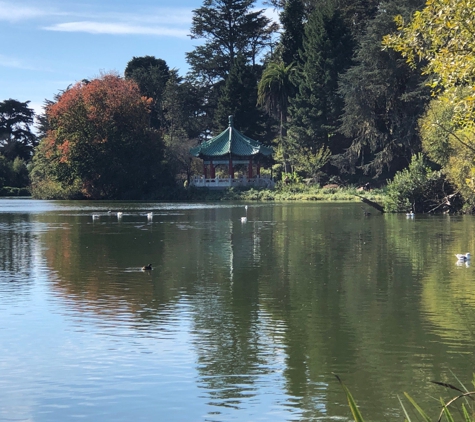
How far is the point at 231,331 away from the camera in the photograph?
1102cm

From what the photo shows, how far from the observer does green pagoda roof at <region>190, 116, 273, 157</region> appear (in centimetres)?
6412

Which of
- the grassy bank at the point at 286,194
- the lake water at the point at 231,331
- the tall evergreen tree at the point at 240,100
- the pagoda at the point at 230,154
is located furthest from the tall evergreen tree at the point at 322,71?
the lake water at the point at 231,331

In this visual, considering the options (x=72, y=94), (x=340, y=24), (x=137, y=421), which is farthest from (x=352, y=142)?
(x=137, y=421)

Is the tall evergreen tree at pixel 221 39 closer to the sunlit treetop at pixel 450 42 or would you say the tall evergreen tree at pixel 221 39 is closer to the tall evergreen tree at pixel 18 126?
the tall evergreen tree at pixel 18 126

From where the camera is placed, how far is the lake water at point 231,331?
7961mm

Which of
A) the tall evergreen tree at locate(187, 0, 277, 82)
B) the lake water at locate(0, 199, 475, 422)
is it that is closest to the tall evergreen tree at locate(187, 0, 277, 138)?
the tall evergreen tree at locate(187, 0, 277, 82)

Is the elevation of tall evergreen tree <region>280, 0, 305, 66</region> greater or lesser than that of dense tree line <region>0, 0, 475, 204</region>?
greater

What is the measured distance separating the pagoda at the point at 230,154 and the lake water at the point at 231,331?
41671mm

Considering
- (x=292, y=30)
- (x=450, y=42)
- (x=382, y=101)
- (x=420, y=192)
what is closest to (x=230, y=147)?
(x=292, y=30)

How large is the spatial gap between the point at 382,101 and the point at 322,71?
6.72 meters

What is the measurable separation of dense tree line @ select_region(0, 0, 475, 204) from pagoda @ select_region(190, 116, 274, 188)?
2417mm

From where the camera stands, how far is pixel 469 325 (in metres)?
11.1

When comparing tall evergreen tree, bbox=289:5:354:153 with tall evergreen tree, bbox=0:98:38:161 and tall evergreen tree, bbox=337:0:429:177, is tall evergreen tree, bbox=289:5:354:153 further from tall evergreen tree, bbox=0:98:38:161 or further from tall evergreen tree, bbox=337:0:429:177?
tall evergreen tree, bbox=0:98:38:161

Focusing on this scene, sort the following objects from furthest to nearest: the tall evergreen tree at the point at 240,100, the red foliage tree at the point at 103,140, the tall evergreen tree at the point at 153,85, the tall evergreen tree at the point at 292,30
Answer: the tall evergreen tree at the point at 153,85, the tall evergreen tree at the point at 240,100, the tall evergreen tree at the point at 292,30, the red foliage tree at the point at 103,140
